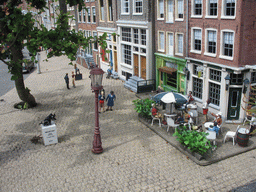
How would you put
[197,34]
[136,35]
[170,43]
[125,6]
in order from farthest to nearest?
[125,6] < [136,35] < [170,43] < [197,34]

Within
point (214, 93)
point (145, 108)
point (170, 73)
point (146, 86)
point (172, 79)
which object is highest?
point (170, 73)

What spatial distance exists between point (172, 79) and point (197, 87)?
3.26m

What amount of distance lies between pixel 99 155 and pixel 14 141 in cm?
544

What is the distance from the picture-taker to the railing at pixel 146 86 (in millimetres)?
23341

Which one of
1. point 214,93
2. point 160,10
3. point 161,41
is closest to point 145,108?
point 214,93

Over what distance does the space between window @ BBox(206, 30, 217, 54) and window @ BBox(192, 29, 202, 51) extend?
33.2 inches

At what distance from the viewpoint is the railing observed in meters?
23.3

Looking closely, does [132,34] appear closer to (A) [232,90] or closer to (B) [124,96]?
(B) [124,96]

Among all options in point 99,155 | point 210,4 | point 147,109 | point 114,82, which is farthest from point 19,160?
point 114,82

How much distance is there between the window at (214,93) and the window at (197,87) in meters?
0.97

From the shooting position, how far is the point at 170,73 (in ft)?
67.3

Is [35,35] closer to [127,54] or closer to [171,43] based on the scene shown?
[171,43]

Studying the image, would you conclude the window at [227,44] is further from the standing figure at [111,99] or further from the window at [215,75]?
the standing figure at [111,99]

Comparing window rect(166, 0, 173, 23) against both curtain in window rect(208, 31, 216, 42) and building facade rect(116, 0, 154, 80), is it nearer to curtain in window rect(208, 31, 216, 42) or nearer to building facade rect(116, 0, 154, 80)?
building facade rect(116, 0, 154, 80)
